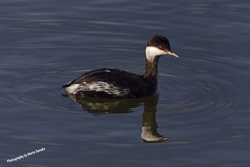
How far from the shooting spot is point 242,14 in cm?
1825

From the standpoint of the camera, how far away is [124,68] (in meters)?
15.1

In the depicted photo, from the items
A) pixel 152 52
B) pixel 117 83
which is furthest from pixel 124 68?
pixel 117 83

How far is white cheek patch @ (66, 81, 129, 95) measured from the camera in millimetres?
13047

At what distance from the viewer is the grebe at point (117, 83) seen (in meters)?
13.1

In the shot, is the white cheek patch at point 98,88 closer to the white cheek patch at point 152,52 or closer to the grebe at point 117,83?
the grebe at point 117,83

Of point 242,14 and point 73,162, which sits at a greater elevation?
point 242,14

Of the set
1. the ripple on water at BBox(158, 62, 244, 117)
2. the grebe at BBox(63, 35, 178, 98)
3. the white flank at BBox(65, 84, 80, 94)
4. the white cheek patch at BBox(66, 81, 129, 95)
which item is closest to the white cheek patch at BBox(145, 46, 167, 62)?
the grebe at BBox(63, 35, 178, 98)

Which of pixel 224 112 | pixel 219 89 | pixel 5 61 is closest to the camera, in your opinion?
pixel 224 112

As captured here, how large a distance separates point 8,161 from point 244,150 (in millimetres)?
4108

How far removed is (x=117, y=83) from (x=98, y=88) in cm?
41

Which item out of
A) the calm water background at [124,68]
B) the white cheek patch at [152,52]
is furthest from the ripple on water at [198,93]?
the white cheek patch at [152,52]

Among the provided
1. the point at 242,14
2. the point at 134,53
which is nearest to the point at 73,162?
the point at 134,53

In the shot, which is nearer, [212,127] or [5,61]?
[212,127]

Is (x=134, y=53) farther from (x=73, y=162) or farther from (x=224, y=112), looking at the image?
(x=73, y=162)
